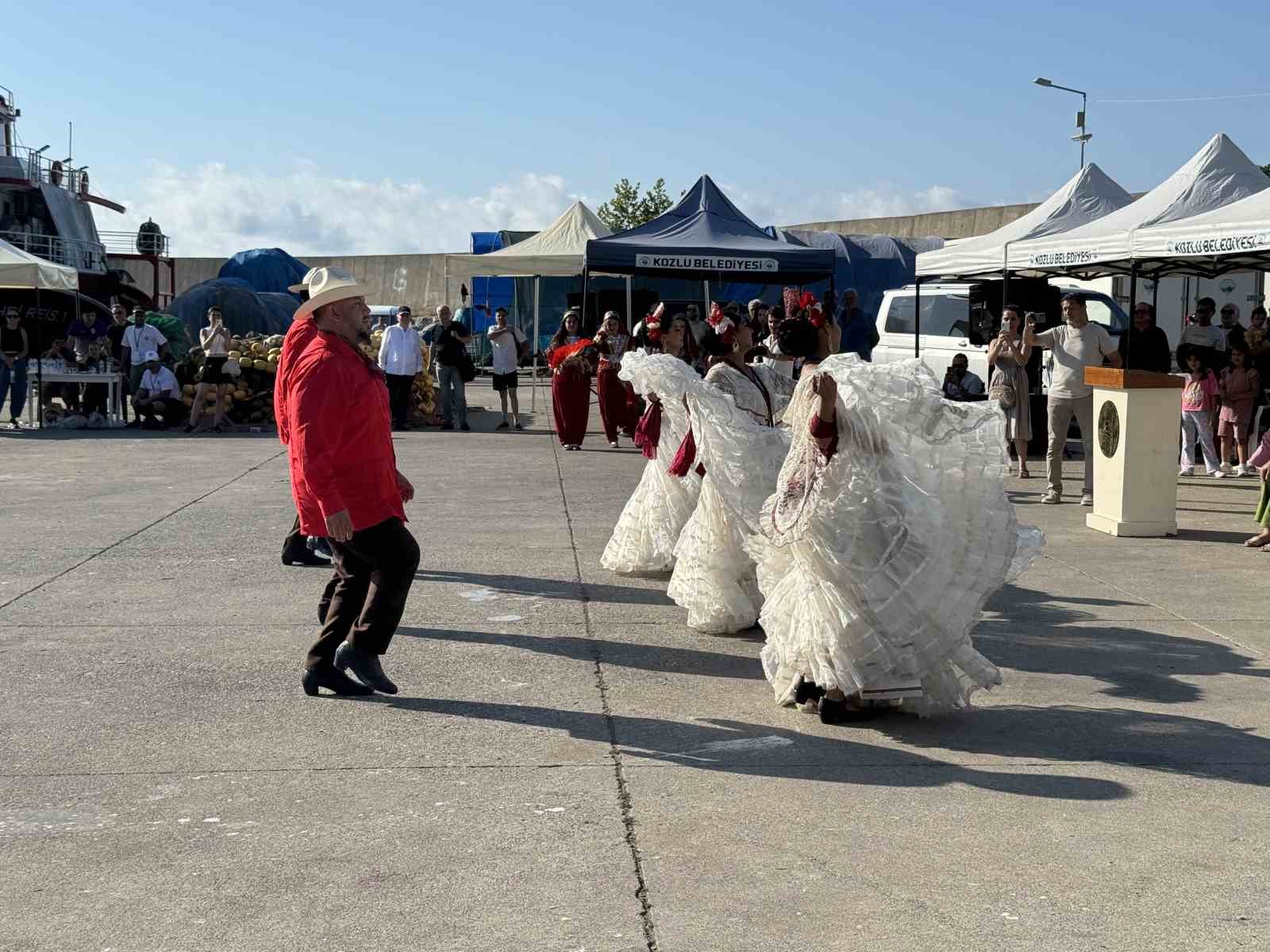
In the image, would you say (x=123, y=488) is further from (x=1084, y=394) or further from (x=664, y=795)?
(x=664, y=795)

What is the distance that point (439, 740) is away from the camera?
18.7ft

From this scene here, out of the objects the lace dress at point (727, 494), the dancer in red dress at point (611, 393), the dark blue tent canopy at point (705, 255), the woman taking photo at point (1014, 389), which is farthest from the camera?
the dark blue tent canopy at point (705, 255)

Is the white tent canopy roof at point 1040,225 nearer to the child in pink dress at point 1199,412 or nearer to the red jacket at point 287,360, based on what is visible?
the child in pink dress at point 1199,412

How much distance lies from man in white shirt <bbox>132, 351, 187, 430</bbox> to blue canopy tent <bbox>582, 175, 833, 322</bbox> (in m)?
6.14

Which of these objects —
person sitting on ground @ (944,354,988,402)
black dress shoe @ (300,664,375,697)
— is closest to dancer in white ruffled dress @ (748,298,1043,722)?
black dress shoe @ (300,664,375,697)

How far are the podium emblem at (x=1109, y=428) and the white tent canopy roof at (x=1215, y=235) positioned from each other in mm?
1793

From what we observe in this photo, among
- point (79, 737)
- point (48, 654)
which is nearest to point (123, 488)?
point (48, 654)

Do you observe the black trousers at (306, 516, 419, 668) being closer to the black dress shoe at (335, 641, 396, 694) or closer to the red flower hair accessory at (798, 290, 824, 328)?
the black dress shoe at (335, 641, 396, 694)

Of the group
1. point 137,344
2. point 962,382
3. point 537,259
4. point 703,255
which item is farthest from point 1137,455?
point 537,259

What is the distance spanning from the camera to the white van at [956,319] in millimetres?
19609

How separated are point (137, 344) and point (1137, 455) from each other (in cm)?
1530

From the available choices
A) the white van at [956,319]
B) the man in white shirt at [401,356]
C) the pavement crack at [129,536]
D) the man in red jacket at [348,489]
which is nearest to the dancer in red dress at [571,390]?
the man in white shirt at [401,356]

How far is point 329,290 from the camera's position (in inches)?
247

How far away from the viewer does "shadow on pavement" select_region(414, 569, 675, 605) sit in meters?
8.70
